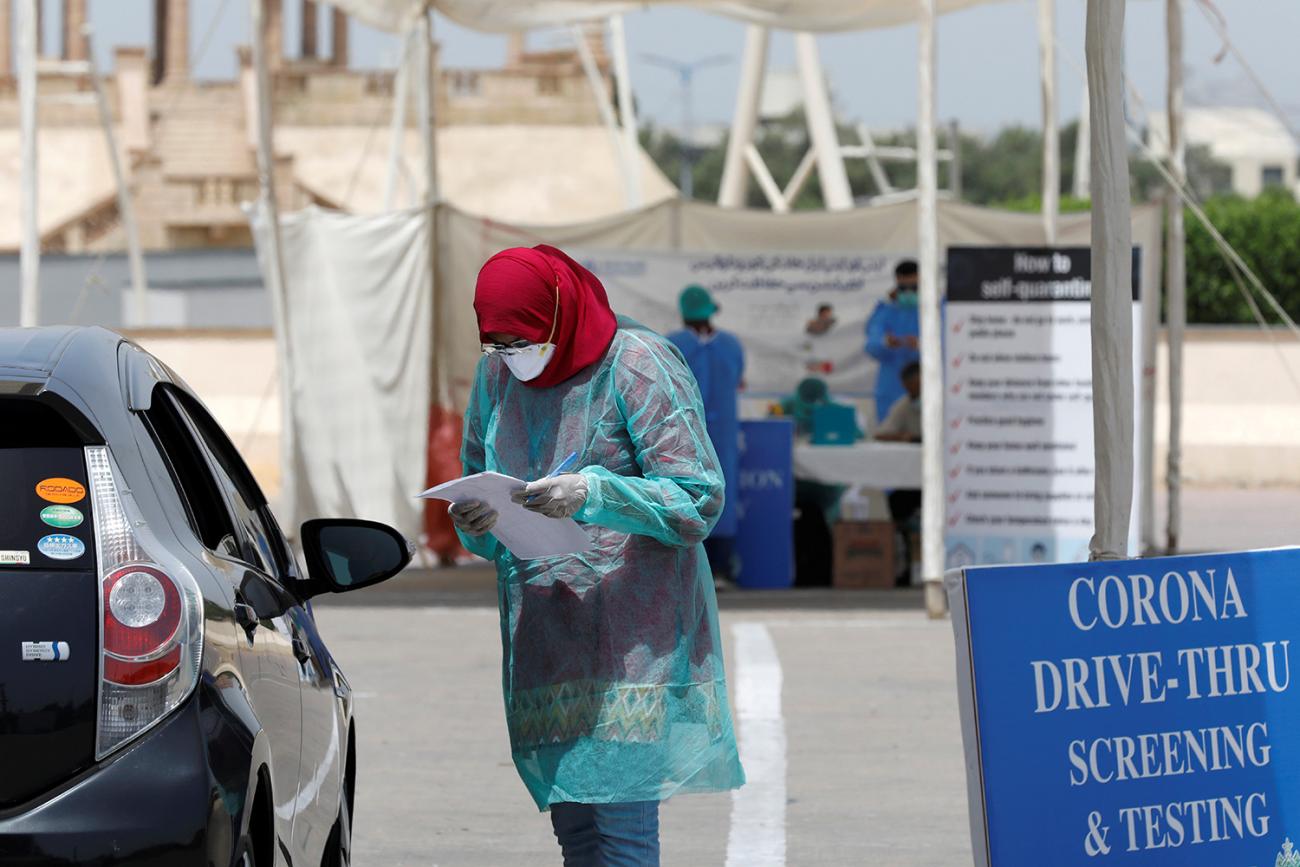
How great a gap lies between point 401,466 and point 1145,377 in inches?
199

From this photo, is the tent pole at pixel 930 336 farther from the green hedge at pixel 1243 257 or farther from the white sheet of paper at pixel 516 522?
the green hedge at pixel 1243 257

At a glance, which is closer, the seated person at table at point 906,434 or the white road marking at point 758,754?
the white road marking at point 758,754

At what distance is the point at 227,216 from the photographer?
4841 centimetres

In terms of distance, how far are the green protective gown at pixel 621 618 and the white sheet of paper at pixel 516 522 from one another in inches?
3.1

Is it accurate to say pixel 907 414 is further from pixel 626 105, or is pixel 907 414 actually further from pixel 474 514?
pixel 626 105

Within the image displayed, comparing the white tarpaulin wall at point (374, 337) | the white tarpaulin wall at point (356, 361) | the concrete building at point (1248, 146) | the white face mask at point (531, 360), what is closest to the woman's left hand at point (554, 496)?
the white face mask at point (531, 360)

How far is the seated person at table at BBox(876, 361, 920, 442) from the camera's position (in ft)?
47.6

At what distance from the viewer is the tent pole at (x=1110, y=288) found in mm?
5234

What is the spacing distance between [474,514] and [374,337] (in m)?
11.1

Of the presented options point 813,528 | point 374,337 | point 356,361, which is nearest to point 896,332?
point 813,528

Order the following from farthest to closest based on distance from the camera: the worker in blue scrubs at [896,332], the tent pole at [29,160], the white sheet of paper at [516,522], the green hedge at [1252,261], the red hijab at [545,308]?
the green hedge at [1252,261], the worker in blue scrubs at [896,332], the tent pole at [29,160], the red hijab at [545,308], the white sheet of paper at [516,522]

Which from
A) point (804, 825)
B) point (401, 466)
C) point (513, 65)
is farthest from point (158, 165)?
point (804, 825)

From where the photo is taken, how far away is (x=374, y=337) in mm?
14992

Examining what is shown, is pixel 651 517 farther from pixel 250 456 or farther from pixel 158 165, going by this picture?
pixel 158 165
